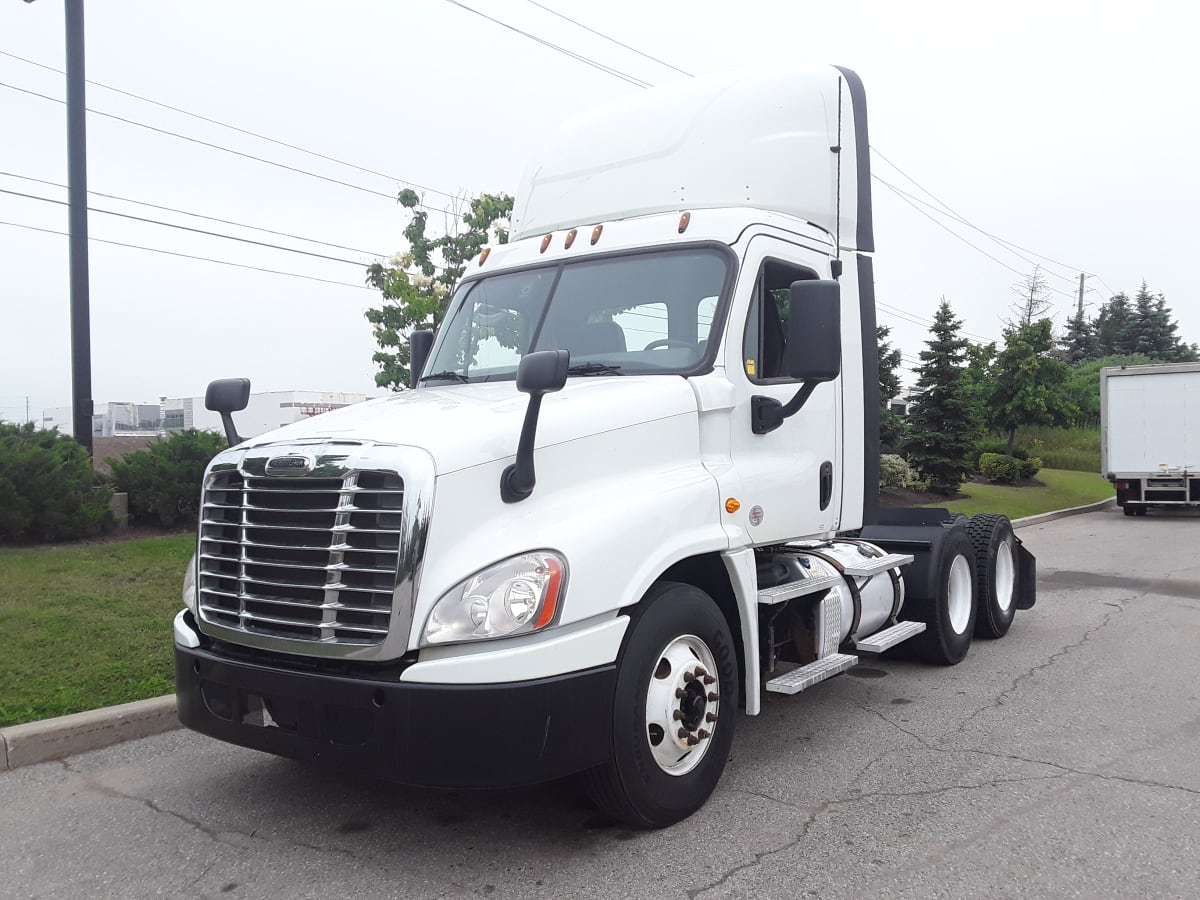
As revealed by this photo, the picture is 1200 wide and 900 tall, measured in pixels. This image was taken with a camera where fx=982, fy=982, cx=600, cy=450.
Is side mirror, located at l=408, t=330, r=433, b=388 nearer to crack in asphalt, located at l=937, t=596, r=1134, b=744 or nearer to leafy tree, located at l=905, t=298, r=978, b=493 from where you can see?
crack in asphalt, located at l=937, t=596, r=1134, b=744

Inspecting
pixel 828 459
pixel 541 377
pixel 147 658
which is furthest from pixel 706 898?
pixel 147 658

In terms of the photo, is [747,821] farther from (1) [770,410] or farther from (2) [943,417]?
(2) [943,417]

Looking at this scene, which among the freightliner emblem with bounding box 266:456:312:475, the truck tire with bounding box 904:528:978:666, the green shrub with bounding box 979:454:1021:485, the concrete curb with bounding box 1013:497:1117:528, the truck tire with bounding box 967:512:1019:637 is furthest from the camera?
the green shrub with bounding box 979:454:1021:485

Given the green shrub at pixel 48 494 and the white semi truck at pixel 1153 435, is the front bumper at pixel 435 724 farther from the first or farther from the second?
the white semi truck at pixel 1153 435

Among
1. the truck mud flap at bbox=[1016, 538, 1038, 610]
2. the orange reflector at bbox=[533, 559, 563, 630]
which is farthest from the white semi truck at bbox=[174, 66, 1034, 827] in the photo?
the truck mud flap at bbox=[1016, 538, 1038, 610]

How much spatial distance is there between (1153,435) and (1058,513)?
269cm

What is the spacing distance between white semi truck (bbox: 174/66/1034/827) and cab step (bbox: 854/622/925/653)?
3 cm

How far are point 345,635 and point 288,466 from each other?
694mm

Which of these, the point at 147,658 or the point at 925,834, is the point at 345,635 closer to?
the point at 925,834

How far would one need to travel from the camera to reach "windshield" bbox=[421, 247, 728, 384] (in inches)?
187

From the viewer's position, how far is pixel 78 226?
1035cm

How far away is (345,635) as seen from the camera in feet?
12.0

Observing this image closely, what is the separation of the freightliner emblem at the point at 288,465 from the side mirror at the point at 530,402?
753 mm

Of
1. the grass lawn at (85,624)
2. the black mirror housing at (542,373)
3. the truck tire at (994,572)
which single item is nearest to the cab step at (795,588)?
the black mirror housing at (542,373)
